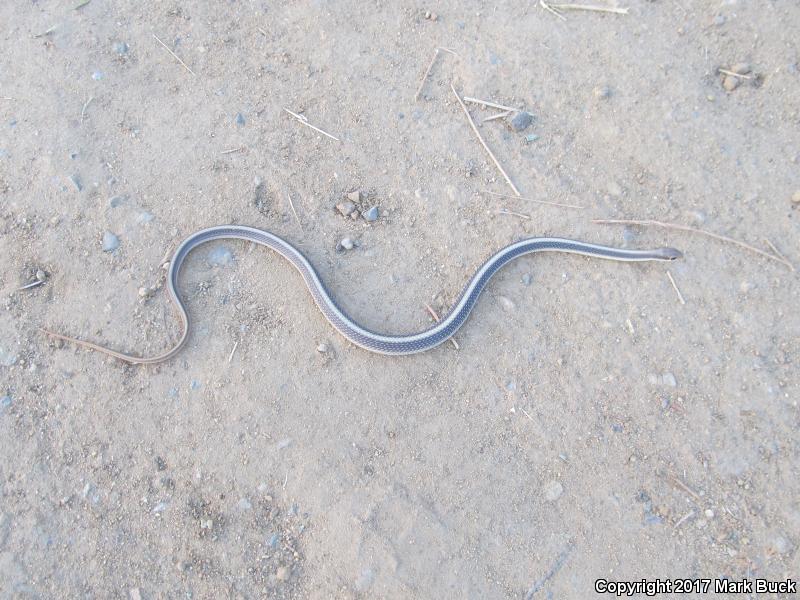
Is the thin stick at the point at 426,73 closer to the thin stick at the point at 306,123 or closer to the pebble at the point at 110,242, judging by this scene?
the thin stick at the point at 306,123

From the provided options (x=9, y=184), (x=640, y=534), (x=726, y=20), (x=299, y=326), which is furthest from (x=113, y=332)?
(x=726, y=20)

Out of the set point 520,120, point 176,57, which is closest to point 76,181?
point 176,57

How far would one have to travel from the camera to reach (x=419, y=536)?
4000mm

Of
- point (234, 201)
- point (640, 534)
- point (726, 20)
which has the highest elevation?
point (726, 20)

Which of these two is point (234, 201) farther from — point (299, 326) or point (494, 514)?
point (494, 514)

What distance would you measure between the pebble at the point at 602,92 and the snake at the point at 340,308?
1.79 meters

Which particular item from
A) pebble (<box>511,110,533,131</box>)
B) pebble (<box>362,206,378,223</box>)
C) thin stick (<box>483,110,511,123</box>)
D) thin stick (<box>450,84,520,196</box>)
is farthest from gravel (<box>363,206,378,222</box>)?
pebble (<box>511,110,533,131</box>)

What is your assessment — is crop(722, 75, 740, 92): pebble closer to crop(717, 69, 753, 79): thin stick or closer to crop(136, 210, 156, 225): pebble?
crop(717, 69, 753, 79): thin stick

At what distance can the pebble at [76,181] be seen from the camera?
503 cm

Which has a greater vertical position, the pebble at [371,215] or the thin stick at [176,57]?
the thin stick at [176,57]

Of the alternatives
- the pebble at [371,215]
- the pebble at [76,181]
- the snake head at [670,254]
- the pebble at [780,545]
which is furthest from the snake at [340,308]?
the pebble at [780,545]

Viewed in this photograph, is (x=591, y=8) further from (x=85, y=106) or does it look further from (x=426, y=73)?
(x=85, y=106)

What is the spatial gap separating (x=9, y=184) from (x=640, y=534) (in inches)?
270

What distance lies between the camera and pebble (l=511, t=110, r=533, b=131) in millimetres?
5348
